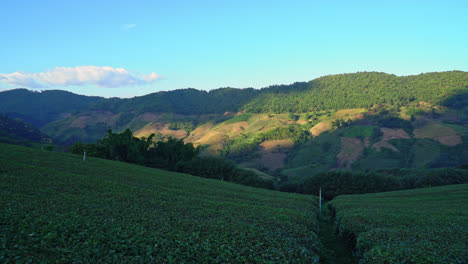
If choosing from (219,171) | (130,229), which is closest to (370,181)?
(219,171)

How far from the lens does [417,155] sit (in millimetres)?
174250

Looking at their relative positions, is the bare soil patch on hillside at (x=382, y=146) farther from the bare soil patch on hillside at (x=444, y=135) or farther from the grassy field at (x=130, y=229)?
the grassy field at (x=130, y=229)

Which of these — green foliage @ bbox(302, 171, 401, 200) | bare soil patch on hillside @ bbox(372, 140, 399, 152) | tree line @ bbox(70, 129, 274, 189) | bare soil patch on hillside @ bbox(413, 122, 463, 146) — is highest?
bare soil patch on hillside @ bbox(413, 122, 463, 146)

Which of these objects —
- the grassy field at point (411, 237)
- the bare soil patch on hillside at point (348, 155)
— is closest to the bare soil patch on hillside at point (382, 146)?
the bare soil patch on hillside at point (348, 155)

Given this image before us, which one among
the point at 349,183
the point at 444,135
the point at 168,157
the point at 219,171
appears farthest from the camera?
the point at 444,135

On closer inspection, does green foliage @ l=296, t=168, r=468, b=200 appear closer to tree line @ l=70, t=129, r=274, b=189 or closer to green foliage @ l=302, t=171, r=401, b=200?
green foliage @ l=302, t=171, r=401, b=200

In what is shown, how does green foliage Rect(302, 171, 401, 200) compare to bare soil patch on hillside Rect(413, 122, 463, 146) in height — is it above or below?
below

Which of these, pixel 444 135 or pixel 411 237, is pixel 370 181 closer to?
pixel 411 237

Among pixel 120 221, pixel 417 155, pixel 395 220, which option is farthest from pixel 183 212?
pixel 417 155

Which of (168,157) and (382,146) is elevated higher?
(382,146)

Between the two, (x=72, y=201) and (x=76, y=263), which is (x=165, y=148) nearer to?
(x=72, y=201)

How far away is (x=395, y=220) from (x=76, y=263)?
22.9m

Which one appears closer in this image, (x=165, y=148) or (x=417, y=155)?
(x=165, y=148)

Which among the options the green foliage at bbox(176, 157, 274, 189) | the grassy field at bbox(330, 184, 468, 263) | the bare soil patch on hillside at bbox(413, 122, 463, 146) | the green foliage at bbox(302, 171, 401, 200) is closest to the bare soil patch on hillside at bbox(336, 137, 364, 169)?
the bare soil patch on hillside at bbox(413, 122, 463, 146)
